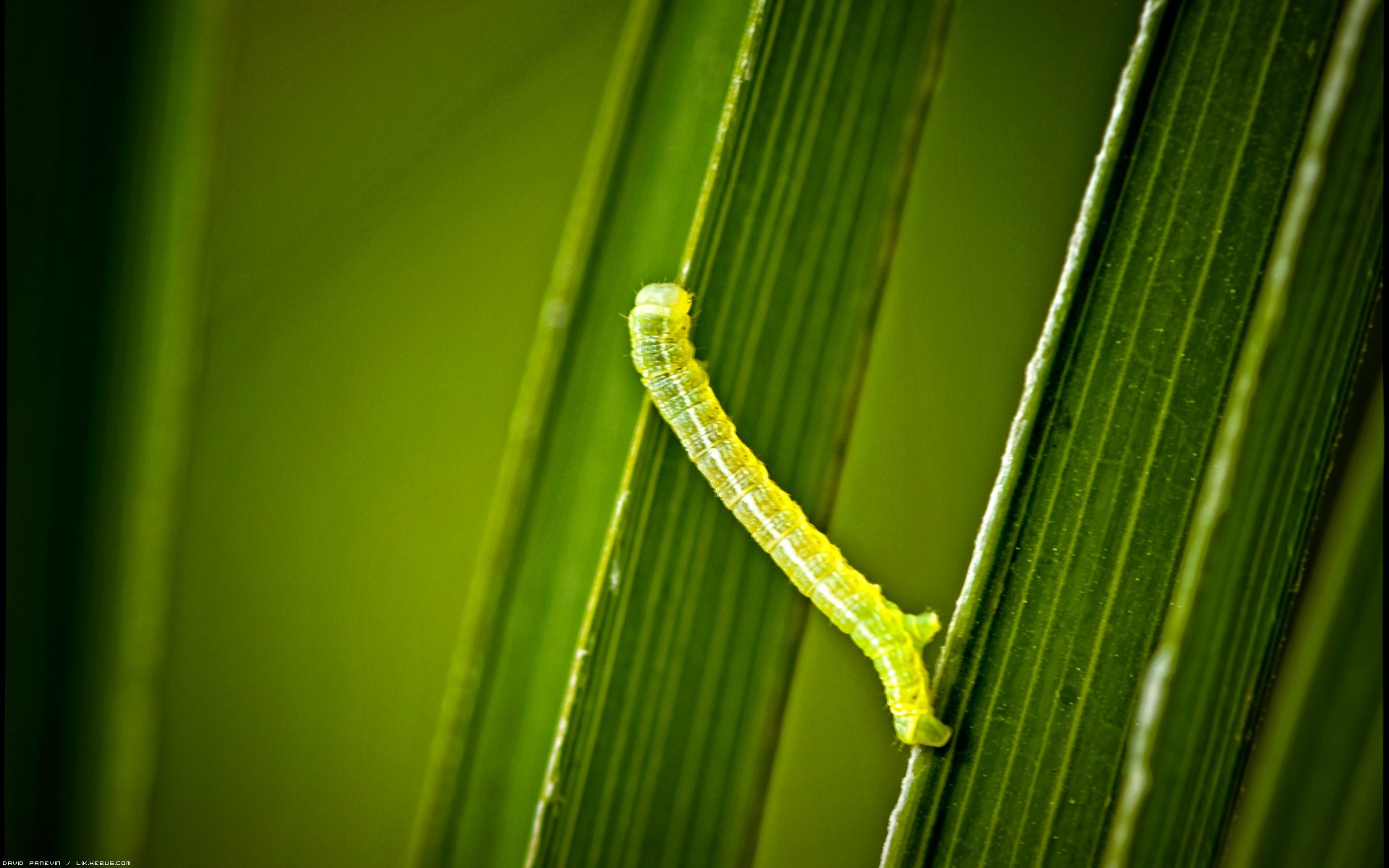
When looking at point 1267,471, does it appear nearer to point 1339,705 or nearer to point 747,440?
point 1339,705

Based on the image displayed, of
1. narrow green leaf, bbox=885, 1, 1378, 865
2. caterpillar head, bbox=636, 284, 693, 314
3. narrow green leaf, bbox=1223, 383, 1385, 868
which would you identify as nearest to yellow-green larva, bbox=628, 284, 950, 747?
caterpillar head, bbox=636, 284, 693, 314

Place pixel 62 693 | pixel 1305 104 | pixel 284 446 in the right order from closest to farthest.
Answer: pixel 1305 104 → pixel 62 693 → pixel 284 446

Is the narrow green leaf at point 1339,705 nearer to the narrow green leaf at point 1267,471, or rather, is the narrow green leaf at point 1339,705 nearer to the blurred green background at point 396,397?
the narrow green leaf at point 1267,471

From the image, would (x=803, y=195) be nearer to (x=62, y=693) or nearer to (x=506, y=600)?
(x=506, y=600)

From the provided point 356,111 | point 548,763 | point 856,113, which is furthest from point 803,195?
point 548,763

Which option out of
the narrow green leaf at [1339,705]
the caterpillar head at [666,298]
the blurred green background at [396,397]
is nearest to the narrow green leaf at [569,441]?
the caterpillar head at [666,298]

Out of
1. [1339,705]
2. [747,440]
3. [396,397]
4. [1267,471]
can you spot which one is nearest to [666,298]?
[747,440]
